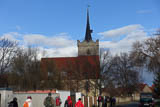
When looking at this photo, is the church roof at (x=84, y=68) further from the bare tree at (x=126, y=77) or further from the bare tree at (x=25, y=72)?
the bare tree at (x=126, y=77)

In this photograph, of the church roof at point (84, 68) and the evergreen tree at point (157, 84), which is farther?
the church roof at point (84, 68)

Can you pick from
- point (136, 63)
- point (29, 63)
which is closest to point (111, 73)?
point (136, 63)

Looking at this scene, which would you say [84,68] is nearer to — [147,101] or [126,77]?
[126,77]

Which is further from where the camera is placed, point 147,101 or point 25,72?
point 25,72

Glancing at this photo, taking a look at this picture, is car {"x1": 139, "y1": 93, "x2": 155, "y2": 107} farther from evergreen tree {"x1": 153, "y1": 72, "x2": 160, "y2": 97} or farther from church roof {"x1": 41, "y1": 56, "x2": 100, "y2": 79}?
church roof {"x1": 41, "y1": 56, "x2": 100, "y2": 79}

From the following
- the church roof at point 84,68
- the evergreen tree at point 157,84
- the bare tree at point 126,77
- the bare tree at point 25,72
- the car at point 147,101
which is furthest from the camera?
the bare tree at point 126,77

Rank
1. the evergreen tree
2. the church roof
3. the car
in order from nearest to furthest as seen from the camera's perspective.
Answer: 1. the car
2. the evergreen tree
3. the church roof

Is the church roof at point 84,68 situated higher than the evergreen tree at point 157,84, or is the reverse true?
the church roof at point 84,68

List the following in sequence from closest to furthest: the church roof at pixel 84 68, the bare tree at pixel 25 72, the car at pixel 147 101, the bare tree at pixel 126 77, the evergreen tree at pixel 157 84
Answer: the car at pixel 147 101 < the evergreen tree at pixel 157 84 < the bare tree at pixel 25 72 < the church roof at pixel 84 68 < the bare tree at pixel 126 77

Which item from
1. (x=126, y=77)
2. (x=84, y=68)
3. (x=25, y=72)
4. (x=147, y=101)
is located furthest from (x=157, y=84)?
(x=126, y=77)

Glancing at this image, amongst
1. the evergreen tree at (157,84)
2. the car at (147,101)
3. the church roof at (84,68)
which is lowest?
the car at (147,101)

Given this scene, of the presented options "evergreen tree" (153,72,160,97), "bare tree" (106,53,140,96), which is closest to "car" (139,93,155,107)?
"evergreen tree" (153,72,160,97)

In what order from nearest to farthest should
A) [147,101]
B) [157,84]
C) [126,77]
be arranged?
[147,101] → [157,84] → [126,77]

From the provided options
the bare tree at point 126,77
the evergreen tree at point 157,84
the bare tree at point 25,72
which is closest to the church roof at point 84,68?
the bare tree at point 25,72
